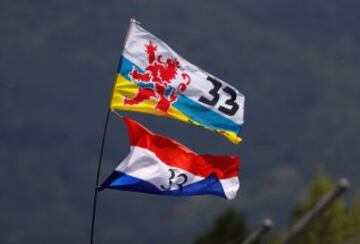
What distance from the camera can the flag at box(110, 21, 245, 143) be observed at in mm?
22812

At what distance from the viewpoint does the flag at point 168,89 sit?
22812mm

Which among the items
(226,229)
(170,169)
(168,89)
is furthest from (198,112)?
(226,229)

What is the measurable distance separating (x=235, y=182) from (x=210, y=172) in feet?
1.16

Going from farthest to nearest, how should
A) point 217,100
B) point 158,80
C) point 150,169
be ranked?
point 158,80 → point 217,100 → point 150,169

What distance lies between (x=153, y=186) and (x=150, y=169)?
0.29 meters

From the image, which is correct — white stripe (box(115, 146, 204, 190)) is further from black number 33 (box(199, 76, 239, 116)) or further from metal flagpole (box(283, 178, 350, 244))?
metal flagpole (box(283, 178, 350, 244))

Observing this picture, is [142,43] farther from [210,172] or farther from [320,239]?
[320,239]

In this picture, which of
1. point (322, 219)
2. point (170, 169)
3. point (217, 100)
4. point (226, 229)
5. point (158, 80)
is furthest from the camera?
point (226, 229)

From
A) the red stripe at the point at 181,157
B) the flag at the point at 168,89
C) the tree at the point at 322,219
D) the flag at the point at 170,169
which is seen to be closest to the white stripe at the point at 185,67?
the flag at the point at 168,89

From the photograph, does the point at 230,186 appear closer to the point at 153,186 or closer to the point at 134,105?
the point at 153,186

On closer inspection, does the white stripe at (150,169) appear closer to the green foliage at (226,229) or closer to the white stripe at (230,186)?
the white stripe at (230,186)

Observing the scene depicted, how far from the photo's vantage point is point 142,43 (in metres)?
23.0

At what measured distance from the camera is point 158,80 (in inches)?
911

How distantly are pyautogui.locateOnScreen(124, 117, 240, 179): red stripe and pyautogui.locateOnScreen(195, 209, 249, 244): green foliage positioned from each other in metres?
38.9
